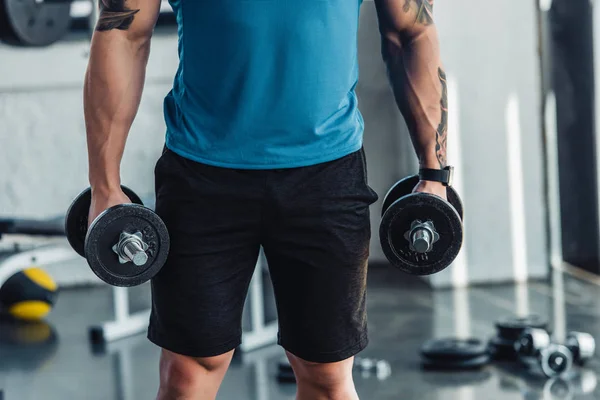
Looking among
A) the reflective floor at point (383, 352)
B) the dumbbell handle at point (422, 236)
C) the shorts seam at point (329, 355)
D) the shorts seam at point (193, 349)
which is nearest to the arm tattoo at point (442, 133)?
the dumbbell handle at point (422, 236)

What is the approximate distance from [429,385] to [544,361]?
13.1 inches

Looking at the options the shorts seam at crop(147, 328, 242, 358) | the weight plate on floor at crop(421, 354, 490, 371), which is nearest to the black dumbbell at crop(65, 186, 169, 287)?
the shorts seam at crop(147, 328, 242, 358)

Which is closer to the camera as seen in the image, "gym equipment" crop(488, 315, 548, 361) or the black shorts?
the black shorts

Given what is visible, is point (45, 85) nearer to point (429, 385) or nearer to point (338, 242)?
point (429, 385)

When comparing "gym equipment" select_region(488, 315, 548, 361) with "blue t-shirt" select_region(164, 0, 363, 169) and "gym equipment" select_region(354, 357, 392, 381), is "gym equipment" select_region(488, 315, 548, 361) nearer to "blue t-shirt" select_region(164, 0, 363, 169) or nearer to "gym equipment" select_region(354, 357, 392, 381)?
"gym equipment" select_region(354, 357, 392, 381)

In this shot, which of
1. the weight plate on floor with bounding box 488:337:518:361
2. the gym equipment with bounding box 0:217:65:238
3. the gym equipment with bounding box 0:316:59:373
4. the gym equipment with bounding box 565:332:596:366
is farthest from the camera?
the gym equipment with bounding box 0:217:65:238

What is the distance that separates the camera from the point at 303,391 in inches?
50.7

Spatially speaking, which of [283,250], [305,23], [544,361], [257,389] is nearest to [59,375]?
[257,389]

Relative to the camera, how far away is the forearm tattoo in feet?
4.08

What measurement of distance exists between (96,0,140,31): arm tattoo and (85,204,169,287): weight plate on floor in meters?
0.25

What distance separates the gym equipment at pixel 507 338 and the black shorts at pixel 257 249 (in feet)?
4.82

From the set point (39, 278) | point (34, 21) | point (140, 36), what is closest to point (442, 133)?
point (140, 36)

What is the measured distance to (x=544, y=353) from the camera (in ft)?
7.76

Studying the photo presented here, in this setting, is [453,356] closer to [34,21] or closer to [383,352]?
[383,352]
